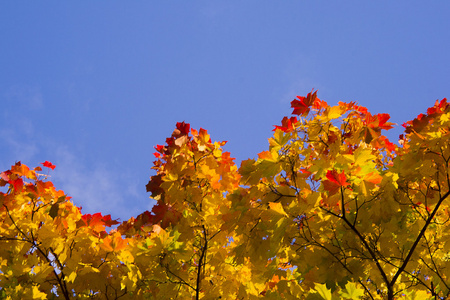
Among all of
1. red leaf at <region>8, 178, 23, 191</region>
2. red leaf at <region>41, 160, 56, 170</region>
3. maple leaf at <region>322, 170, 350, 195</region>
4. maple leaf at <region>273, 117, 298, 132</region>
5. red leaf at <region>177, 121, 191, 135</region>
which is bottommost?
maple leaf at <region>322, 170, 350, 195</region>

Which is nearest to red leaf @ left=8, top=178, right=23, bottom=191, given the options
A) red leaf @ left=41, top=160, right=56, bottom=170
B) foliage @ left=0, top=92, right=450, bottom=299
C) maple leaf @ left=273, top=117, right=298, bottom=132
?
foliage @ left=0, top=92, right=450, bottom=299

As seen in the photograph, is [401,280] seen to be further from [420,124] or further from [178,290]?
[178,290]

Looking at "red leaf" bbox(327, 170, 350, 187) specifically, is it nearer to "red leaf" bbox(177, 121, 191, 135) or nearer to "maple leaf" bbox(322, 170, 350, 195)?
"maple leaf" bbox(322, 170, 350, 195)

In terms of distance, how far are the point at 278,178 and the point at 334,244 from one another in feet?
2.51

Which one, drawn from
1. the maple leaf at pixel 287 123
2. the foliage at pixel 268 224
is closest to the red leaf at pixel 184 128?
the foliage at pixel 268 224

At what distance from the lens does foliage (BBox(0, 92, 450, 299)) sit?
8.91ft

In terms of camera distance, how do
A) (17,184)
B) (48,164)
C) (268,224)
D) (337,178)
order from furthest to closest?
(48,164)
(17,184)
(268,224)
(337,178)

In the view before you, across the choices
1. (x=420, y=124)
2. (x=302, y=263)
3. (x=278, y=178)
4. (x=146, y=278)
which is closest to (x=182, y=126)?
(x=278, y=178)

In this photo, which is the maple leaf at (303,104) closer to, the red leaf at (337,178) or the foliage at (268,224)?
the foliage at (268,224)

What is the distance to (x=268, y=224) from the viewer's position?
2.95 meters

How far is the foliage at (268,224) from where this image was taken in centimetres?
271

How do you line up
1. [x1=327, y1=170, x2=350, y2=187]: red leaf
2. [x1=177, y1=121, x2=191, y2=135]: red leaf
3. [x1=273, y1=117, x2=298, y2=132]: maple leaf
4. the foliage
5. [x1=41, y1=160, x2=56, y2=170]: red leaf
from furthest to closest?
[x1=41, y1=160, x2=56, y2=170]: red leaf < [x1=177, y1=121, x2=191, y2=135]: red leaf < [x1=273, y1=117, x2=298, y2=132]: maple leaf < the foliage < [x1=327, y1=170, x2=350, y2=187]: red leaf

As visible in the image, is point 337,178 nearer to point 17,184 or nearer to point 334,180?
point 334,180

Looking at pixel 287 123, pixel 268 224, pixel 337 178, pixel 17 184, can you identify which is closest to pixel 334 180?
pixel 337 178
